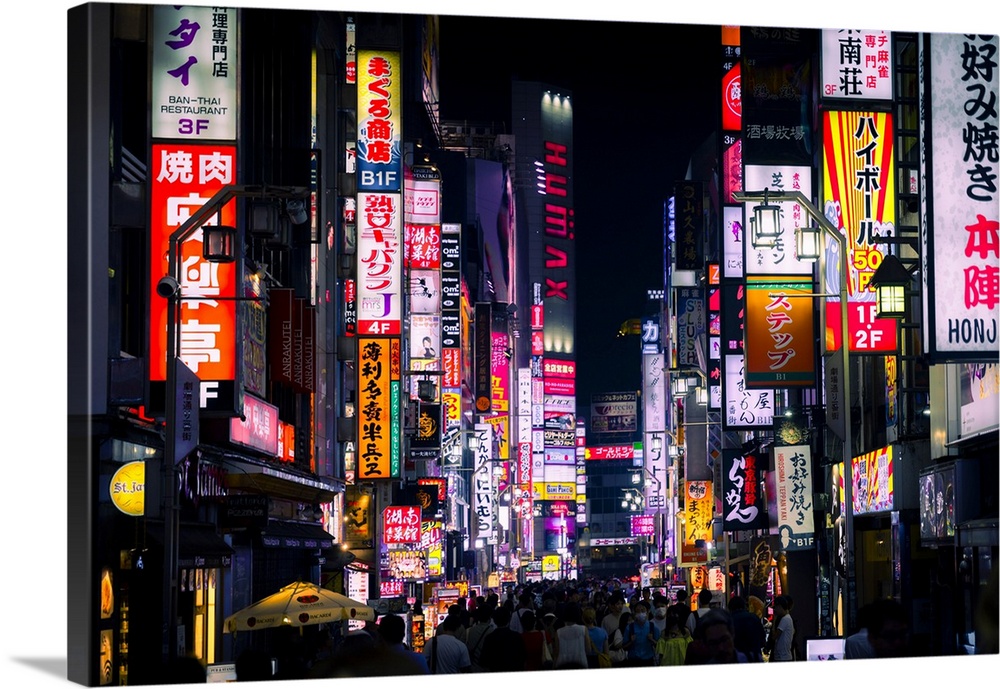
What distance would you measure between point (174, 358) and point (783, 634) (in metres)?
7.54

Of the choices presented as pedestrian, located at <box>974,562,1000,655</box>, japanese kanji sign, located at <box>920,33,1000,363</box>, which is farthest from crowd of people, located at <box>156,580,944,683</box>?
japanese kanji sign, located at <box>920,33,1000,363</box>

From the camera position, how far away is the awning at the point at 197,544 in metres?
18.4

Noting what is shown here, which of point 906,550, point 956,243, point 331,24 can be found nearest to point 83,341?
point 956,243

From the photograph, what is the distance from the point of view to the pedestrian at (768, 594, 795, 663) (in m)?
16.7

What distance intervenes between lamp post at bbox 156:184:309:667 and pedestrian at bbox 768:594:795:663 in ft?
21.9

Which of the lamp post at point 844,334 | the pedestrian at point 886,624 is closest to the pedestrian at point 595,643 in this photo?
the lamp post at point 844,334

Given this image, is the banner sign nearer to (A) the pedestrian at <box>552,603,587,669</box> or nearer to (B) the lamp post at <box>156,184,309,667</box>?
(A) the pedestrian at <box>552,603,587,669</box>

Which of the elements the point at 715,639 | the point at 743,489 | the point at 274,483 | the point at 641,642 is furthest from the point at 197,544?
the point at 743,489

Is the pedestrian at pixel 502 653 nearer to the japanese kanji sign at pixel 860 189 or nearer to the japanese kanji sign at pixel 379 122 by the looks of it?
the japanese kanji sign at pixel 860 189

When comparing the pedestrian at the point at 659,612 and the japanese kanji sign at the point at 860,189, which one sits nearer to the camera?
the japanese kanji sign at the point at 860,189

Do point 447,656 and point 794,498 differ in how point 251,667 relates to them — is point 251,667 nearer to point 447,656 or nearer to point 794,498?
point 447,656

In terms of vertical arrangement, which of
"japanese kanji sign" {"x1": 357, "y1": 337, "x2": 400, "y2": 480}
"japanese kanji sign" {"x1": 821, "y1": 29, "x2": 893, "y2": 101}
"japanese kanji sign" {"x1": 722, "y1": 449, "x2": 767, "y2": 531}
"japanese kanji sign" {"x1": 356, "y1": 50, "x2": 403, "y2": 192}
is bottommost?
"japanese kanji sign" {"x1": 722, "y1": 449, "x2": 767, "y2": 531}

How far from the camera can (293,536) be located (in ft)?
89.3

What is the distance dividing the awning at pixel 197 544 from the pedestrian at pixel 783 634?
726 cm
